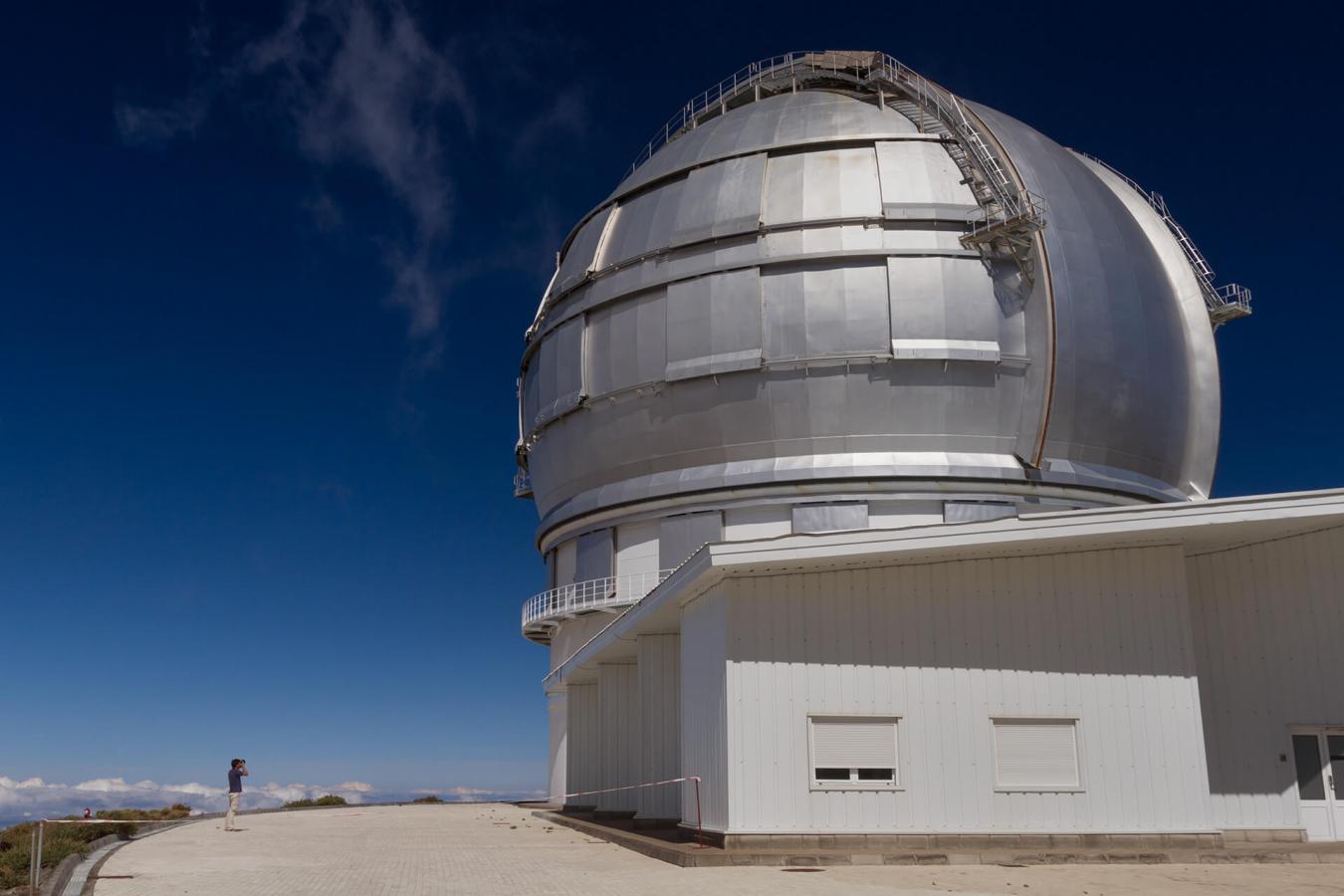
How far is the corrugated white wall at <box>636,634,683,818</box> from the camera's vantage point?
2014 cm

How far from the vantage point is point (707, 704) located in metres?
14.7

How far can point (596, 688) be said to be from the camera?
26.5m

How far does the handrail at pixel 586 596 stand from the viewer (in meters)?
26.0

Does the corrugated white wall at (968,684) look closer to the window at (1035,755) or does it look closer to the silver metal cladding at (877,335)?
the window at (1035,755)

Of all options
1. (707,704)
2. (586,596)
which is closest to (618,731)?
(586,596)

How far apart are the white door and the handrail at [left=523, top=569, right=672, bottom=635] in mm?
12240

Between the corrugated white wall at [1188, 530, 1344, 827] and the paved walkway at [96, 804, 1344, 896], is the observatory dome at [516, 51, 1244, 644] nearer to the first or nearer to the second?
the corrugated white wall at [1188, 530, 1344, 827]

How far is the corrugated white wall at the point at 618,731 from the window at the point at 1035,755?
10145 mm

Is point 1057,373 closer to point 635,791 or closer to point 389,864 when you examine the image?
point 635,791

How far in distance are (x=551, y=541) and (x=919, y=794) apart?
650 inches

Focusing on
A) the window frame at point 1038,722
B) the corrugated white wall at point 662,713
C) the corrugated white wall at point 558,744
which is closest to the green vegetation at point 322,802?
the corrugated white wall at point 558,744

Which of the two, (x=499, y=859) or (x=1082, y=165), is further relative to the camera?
(x=1082, y=165)

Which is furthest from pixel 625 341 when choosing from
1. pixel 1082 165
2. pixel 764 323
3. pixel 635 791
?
pixel 1082 165

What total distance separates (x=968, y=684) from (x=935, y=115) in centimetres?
1662
